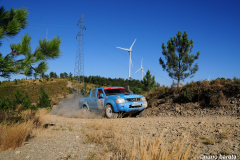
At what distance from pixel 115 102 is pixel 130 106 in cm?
77

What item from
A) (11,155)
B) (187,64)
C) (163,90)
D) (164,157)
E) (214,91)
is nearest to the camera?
(164,157)

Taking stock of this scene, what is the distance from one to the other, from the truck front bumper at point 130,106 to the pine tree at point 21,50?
149 inches

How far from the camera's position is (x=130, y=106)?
8766mm

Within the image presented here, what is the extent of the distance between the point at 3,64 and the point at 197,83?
11229mm

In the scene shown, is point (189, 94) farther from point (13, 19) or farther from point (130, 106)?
point (13, 19)

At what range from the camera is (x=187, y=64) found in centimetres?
2128

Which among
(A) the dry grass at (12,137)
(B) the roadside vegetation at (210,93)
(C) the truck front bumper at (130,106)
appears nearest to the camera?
(A) the dry grass at (12,137)

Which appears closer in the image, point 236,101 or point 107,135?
point 107,135

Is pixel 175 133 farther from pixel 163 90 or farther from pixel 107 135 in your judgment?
pixel 163 90

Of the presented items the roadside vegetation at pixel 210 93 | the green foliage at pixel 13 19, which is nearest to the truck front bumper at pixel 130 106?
the roadside vegetation at pixel 210 93

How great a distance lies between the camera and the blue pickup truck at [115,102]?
8.64 meters

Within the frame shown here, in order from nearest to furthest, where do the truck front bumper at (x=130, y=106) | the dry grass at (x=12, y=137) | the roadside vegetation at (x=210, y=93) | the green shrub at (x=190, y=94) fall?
the dry grass at (x=12, y=137)
the truck front bumper at (x=130, y=106)
the roadside vegetation at (x=210, y=93)
the green shrub at (x=190, y=94)

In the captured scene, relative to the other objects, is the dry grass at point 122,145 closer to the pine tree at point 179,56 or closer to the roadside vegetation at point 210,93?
the roadside vegetation at point 210,93

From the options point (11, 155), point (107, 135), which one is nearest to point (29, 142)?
point (11, 155)
